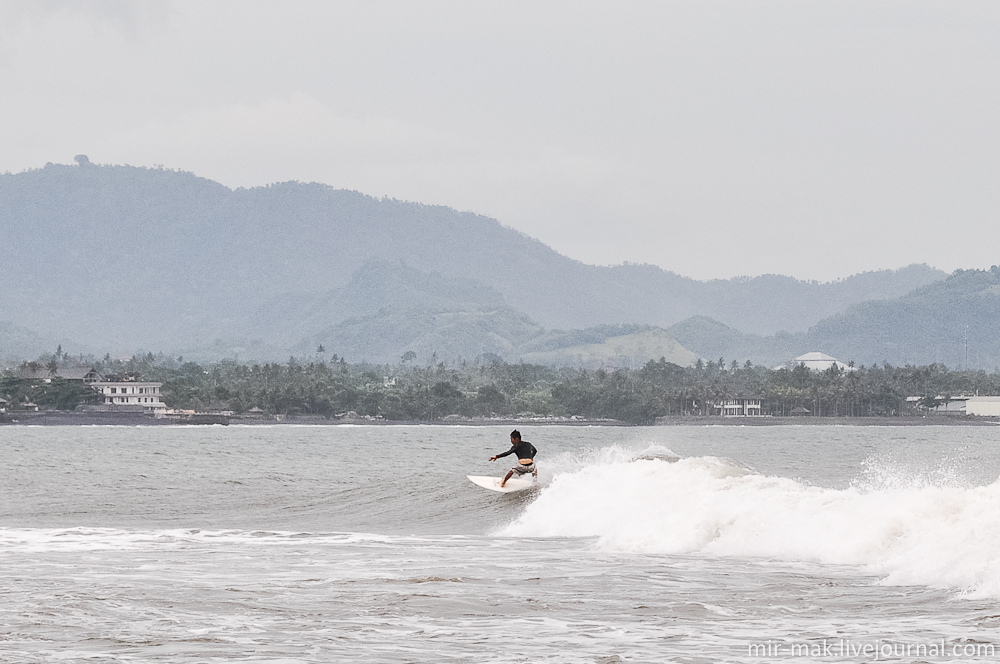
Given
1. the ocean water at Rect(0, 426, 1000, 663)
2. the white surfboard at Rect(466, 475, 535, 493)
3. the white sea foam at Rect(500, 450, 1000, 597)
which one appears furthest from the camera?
the white surfboard at Rect(466, 475, 535, 493)

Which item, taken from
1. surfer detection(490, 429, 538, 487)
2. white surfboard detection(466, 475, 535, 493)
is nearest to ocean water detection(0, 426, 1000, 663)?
white surfboard detection(466, 475, 535, 493)

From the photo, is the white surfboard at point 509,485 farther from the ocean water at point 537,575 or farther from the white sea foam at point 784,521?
the white sea foam at point 784,521

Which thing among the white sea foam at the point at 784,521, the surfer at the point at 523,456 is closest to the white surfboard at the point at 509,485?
the surfer at the point at 523,456

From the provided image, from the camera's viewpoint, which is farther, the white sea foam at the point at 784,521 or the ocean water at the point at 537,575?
the white sea foam at the point at 784,521

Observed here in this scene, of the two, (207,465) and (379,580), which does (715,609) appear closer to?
(379,580)

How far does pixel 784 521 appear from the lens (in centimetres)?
A: 3122

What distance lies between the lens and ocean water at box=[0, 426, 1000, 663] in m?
19.2

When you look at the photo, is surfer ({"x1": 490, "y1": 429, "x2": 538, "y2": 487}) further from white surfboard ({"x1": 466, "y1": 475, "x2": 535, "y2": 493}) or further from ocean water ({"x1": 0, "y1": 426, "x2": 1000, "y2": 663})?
ocean water ({"x1": 0, "y1": 426, "x2": 1000, "y2": 663})

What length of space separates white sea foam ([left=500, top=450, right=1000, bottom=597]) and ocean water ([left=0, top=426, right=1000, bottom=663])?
0.07 metres

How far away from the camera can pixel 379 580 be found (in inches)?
1015

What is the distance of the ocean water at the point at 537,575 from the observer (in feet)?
63.2

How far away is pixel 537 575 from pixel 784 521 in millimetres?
7381

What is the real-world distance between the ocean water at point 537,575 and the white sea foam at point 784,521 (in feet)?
0.24

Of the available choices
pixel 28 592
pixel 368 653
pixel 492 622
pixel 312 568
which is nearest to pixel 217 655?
pixel 368 653
